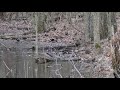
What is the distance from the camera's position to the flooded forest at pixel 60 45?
1132cm

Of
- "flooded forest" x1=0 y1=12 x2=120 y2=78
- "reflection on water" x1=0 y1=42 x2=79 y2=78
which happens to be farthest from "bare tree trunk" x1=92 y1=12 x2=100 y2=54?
"reflection on water" x1=0 y1=42 x2=79 y2=78

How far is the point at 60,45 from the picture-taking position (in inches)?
451

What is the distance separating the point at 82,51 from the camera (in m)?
11.4

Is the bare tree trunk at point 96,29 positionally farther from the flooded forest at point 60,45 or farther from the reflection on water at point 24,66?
the reflection on water at point 24,66

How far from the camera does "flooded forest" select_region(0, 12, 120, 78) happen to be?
37.1ft

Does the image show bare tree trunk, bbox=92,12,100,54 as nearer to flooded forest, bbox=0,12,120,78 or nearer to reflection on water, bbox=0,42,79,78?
flooded forest, bbox=0,12,120,78

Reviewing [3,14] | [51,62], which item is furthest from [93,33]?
[3,14]

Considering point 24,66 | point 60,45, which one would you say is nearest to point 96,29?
point 60,45

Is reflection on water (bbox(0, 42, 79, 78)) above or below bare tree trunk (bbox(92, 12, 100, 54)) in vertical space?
below

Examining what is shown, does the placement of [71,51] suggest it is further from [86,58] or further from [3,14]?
[3,14]

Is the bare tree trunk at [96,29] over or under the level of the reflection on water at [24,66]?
over

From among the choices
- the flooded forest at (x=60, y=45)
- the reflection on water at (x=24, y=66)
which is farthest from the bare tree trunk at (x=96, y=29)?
the reflection on water at (x=24, y=66)
